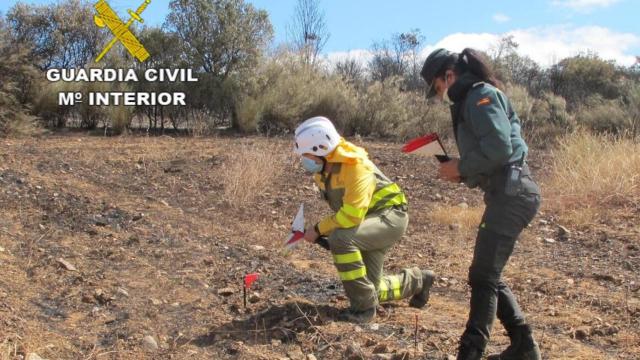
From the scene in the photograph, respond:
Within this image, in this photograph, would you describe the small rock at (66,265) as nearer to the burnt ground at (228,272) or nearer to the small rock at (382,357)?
the burnt ground at (228,272)

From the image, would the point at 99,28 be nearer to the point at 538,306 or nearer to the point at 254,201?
the point at 254,201

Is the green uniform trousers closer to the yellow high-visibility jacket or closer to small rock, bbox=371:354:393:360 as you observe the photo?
the yellow high-visibility jacket

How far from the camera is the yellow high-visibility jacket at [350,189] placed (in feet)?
11.6

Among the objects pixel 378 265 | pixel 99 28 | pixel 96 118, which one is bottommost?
pixel 378 265

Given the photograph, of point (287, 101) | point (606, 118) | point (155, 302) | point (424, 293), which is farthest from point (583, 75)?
point (155, 302)

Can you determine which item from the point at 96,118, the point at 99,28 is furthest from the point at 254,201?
the point at 99,28

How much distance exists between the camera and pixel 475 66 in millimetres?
2859

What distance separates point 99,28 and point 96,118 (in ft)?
8.34

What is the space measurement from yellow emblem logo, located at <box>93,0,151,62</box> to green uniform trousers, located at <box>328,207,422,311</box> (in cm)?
993

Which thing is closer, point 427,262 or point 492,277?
point 492,277

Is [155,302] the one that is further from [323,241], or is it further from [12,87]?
[12,87]

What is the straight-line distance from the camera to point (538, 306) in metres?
4.15

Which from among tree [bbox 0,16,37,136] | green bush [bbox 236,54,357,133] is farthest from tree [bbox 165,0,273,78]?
tree [bbox 0,16,37,136]

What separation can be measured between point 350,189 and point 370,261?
0.47 metres
